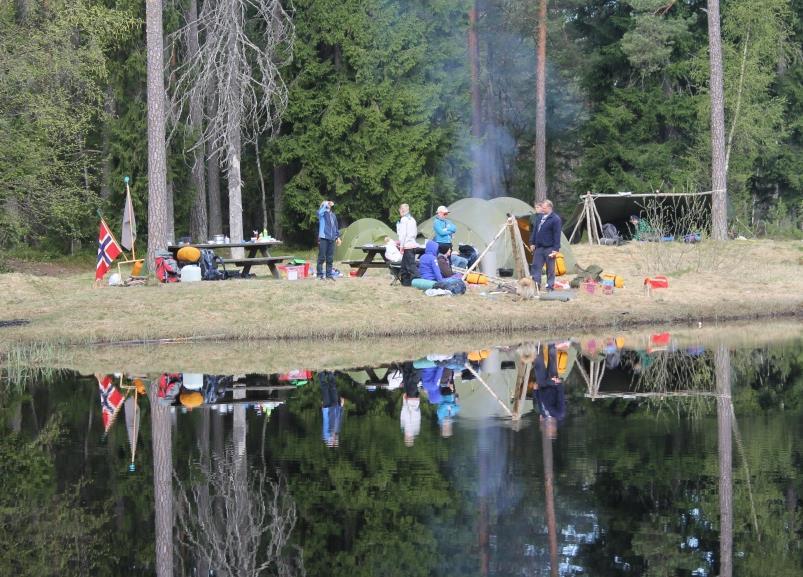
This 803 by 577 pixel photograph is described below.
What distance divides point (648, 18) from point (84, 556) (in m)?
31.0

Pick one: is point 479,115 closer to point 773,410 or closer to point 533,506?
point 773,410

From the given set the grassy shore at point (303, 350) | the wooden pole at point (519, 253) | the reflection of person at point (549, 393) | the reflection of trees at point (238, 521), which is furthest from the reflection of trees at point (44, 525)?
the wooden pole at point (519, 253)

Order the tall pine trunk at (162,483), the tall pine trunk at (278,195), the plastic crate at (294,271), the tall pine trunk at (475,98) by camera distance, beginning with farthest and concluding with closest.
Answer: the tall pine trunk at (475,98) → the tall pine trunk at (278,195) → the plastic crate at (294,271) → the tall pine trunk at (162,483)

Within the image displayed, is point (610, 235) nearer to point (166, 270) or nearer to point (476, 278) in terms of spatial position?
point (476, 278)

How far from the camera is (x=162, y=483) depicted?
1082 centimetres

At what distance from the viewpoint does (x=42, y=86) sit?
31.1 meters

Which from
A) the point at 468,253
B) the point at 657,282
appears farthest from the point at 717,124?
the point at 468,253

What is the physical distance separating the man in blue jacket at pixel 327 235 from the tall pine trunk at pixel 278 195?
1306cm

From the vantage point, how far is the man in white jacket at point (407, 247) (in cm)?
2333

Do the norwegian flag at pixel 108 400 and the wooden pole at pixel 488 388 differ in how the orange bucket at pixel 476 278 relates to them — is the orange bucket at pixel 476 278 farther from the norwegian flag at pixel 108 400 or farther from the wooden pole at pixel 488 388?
the norwegian flag at pixel 108 400

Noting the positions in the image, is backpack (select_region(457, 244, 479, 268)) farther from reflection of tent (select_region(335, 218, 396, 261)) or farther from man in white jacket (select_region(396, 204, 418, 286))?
reflection of tent (select_region(335, 218, 396, 261))

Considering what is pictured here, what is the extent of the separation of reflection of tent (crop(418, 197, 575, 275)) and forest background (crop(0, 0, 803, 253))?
7434 mm

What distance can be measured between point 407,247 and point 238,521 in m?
14.0

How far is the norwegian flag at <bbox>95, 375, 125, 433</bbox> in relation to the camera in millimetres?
13820
